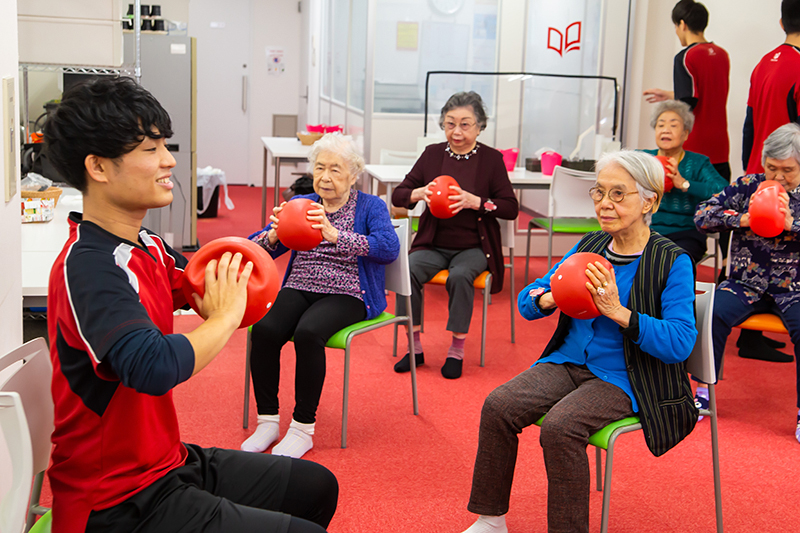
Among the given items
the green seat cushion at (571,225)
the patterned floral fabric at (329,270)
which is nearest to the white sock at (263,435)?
the patterned floral fabric at (329,270)

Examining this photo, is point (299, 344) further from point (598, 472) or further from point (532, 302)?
point (598, 472)

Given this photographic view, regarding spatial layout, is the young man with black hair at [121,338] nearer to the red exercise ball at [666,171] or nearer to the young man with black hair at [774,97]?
the red exercise ball at [666,171]

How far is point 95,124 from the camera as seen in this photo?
112 cm

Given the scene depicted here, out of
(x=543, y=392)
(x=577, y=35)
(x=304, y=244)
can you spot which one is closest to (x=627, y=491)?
(x=543, y=392)

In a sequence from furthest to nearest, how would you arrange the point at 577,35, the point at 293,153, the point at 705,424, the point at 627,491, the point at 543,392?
the point at 577,35
the point at 293,153
the point at 705,424
the point at 627,491
the point at 543,392

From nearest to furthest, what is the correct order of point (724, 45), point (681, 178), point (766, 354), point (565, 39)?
1. point (681, 178)
2. point (766, 354)
3. point (724, 45)
4. point (565, 39)

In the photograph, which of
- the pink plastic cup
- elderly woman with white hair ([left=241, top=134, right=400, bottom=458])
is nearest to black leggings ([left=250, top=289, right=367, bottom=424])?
elderly woman with white hair ([left=241, top=134, right=400, bottom=458])

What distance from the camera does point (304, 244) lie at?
2.32 meters

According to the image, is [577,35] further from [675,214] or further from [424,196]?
[424,196]

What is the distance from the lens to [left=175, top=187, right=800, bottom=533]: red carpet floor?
2123 millimetres

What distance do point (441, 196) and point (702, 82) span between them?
199 centimetres

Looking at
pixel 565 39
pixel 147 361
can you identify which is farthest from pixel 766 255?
pixel 565 39

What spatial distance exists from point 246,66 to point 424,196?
6.19m

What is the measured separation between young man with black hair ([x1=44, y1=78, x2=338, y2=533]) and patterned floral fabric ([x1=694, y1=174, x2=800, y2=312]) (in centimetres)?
218
